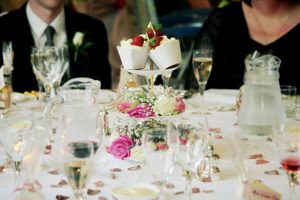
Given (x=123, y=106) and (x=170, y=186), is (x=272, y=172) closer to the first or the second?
(x=170, y=186)

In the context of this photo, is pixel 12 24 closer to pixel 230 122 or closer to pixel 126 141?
pixel 230 122

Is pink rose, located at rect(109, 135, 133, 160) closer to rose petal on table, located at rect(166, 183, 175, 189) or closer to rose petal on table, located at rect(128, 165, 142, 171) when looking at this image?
rose petal on table, located at rect(128, 165, 142, 171)

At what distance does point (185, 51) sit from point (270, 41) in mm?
2179

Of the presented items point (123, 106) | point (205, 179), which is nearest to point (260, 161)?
point (205, 179)

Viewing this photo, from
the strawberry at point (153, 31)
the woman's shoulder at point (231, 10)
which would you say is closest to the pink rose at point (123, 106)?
the strawberry at point (153, 31)

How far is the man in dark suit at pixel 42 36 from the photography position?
11.9ft

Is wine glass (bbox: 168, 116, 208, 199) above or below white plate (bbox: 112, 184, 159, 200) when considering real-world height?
above

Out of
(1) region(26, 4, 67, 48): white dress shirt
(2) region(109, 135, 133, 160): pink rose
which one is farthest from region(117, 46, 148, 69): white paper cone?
(1) region(26, 4, 67, 48): white dress shirt

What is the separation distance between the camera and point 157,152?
1322mm

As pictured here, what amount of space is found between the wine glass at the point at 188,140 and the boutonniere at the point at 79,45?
210 cm

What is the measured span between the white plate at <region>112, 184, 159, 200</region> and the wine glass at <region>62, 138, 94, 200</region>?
142mm

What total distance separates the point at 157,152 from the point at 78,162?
19 centimetres

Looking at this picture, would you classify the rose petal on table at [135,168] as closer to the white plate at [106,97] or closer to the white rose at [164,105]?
the white rose at [164,105]

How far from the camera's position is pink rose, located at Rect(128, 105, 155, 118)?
172 centimetres
